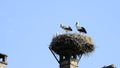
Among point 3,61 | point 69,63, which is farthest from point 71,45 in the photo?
point 3,61

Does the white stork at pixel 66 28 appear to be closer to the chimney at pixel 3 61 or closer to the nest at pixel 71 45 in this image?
the nest at pixel 71 45

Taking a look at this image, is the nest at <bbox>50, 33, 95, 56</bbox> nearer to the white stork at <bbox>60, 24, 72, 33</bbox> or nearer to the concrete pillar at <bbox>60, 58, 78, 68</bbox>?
the concrete pillar at <bbox>60, 58, 78, 68</bbox>

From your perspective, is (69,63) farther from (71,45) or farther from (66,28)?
(66,28)

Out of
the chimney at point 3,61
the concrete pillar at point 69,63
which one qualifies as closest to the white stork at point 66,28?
the concrete pillar at point 69,63

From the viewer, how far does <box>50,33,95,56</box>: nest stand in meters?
34.0

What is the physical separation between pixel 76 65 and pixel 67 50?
3.39 ft

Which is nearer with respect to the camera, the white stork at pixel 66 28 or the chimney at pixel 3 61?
the chimney at pixel 3 61

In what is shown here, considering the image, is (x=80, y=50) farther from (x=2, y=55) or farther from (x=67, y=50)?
(x=2, y=55)

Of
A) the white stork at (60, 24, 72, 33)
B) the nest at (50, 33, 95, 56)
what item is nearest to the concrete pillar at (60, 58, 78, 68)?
the nest at (50, 33, 95, 56)

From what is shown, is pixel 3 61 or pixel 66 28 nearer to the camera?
pixel 3 61

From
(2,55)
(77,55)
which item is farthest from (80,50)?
(2,55)

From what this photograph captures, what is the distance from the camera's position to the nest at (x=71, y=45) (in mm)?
34031

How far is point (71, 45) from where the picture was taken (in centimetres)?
3403

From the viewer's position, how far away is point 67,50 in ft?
112
